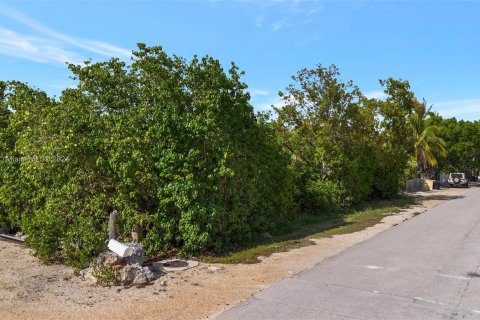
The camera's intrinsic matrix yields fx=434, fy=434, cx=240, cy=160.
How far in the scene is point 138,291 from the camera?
7215mm

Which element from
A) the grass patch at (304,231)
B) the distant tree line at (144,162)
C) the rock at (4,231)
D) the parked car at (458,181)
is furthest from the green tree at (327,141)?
the parked car at (458,181)

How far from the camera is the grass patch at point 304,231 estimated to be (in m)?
10.0

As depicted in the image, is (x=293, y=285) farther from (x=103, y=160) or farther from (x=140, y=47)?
(x=140, y=47)

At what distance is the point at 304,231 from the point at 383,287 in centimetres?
709

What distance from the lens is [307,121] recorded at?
21812 millimetres

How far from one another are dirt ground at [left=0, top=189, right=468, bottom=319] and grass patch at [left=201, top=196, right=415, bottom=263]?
21.5 inches

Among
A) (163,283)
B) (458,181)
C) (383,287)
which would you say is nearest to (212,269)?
(163,283)

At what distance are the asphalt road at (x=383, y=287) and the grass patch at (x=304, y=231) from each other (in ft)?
5.54

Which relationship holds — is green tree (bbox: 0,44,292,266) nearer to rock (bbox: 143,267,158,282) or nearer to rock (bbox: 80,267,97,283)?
rock (bbox: 80,267,97,283)

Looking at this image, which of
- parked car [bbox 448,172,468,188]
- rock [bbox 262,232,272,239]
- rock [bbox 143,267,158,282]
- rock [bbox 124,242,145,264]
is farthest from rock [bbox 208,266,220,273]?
parked car [bbox 448,172,468,188]

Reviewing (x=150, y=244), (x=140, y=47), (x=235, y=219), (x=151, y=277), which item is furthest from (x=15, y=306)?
(x=140, y=47)

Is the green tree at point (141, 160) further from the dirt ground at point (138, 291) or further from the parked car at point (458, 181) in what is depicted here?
the parked car at point (458, 181)

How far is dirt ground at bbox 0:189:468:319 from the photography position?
624 centimetres

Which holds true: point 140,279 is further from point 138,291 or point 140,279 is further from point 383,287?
point 383,287
